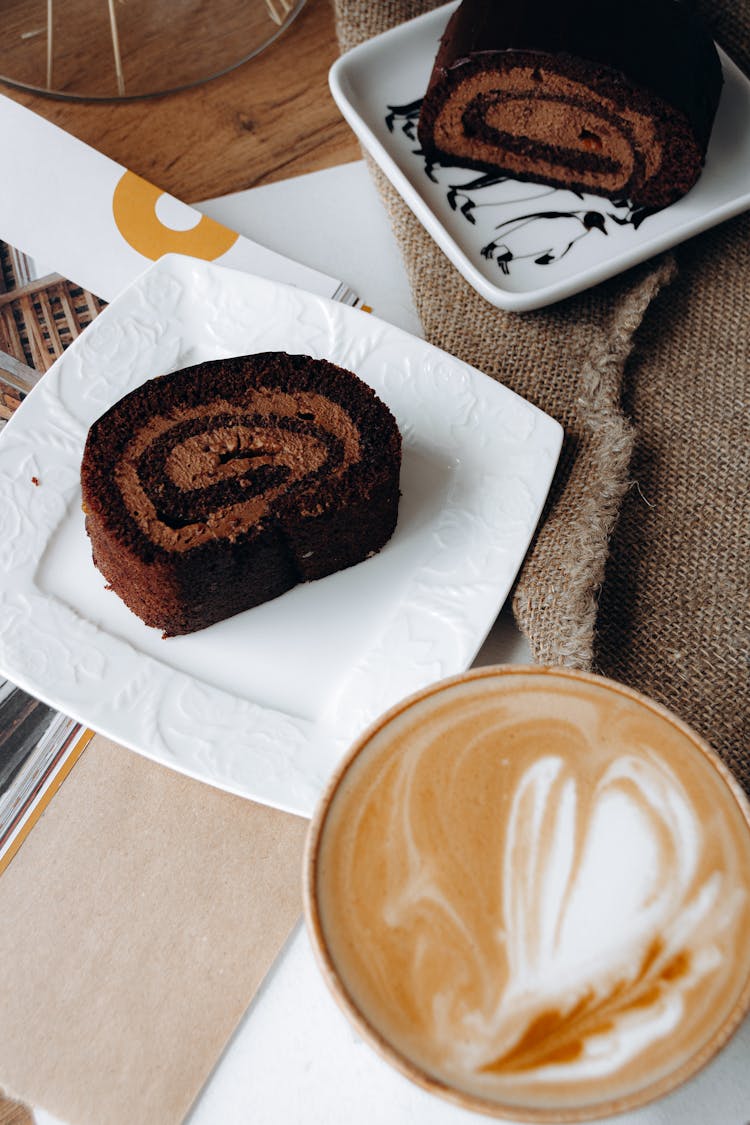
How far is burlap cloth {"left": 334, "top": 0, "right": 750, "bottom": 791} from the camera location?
3.45ft

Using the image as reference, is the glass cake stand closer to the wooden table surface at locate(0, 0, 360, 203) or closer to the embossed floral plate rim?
the wooden table surface at locate(0, 0, 360, 203)

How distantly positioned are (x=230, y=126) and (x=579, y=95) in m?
0.52

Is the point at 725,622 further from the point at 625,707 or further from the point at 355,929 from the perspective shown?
the point at 355,929

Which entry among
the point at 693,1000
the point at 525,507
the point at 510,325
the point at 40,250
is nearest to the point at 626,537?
the point at 525,507

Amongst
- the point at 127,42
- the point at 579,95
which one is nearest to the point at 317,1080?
the point at 579,95

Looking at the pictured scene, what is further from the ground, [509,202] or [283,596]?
[509,202]

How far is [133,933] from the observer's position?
992 millimetres

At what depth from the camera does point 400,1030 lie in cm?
66

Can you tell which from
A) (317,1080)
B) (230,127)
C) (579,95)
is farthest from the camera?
(230,127)

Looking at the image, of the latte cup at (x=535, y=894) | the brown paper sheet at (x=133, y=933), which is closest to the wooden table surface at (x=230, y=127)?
the brown paper sheet at (x=133, y=933)

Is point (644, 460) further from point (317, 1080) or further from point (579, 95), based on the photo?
point (317, 1080)

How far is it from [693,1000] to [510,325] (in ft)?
2.71

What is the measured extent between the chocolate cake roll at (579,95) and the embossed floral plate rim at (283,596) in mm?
337

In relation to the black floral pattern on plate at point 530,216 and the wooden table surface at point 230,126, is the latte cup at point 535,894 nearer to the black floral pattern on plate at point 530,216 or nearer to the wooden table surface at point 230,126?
the black floral pattern on plate at point 530,216
